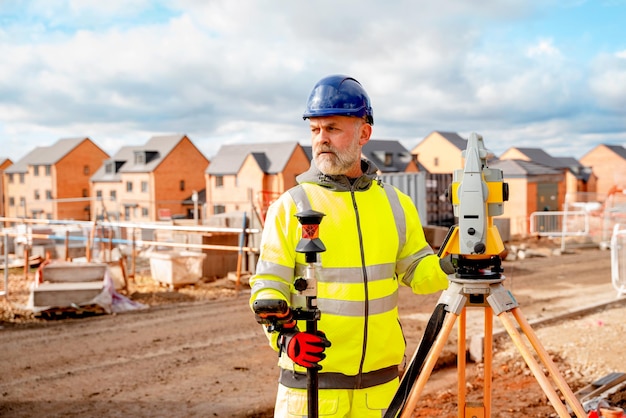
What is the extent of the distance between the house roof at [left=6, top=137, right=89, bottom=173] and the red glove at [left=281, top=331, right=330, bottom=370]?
56.0 metres

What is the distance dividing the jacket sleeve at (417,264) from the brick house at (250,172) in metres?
41.5

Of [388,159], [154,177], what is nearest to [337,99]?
[154,177]

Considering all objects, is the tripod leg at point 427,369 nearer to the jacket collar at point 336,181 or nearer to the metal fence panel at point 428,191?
the jacket collar at point 336,181

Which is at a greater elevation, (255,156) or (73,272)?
(255,156)

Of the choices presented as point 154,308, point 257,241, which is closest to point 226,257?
point 257,241

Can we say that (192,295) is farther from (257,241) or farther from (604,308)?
(604,308)

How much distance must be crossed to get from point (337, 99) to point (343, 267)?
0.82 metres

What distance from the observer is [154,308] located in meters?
12.0

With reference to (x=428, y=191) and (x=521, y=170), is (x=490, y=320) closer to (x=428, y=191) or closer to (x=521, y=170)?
(x=428, y=191)

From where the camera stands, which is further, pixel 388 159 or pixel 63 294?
pixel 388 159

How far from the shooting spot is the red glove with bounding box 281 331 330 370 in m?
Answer: 2.59

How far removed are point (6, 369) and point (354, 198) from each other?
6755mm

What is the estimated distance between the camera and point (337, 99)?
3.02 metres

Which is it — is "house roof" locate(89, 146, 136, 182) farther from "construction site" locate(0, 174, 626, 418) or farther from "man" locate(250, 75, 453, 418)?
"man" locate(250, 75, 453, 418)
